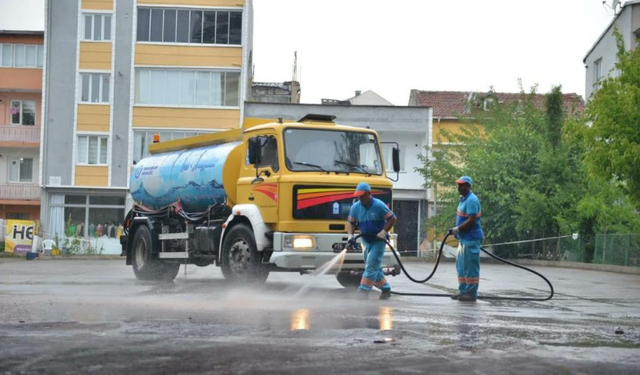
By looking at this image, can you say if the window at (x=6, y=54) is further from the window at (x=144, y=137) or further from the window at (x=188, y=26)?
the window at (x=144, y=137)

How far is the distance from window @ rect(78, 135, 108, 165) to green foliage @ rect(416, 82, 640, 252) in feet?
51.8

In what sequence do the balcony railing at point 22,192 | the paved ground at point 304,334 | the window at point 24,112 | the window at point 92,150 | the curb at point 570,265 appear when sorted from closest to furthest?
1. the paved ground at point 304,334
2. the curb at point 570,265
3. the window at point 92,150
4. the balcony railing at point 22,192
5. the window at point 24,112

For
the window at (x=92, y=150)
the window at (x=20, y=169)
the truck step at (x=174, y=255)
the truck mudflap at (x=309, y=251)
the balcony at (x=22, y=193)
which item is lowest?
the truck step at (x=174, y=255)

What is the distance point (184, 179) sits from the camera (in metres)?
19.1

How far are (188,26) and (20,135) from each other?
10637 mm

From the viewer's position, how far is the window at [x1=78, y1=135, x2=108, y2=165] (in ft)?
164

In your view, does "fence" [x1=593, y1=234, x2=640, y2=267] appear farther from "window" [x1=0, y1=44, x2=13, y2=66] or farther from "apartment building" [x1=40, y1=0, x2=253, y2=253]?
"window" [x1=0, y1=44, x2=13, y2=66]

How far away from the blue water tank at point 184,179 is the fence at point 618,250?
15.8 metres

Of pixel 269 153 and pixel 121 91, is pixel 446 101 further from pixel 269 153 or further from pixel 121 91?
pixel 269 153

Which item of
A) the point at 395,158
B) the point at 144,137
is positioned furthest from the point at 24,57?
the point at 395,158

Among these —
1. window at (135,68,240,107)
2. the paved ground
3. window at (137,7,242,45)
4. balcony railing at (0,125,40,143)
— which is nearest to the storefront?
balcony railing at (0,125,40,143)

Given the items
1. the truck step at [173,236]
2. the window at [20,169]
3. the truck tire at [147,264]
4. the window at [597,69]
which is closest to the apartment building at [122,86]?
the window at [20,169]

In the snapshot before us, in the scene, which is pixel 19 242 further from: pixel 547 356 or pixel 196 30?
pixel 547 356

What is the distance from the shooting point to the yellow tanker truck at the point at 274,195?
16.2 meters
